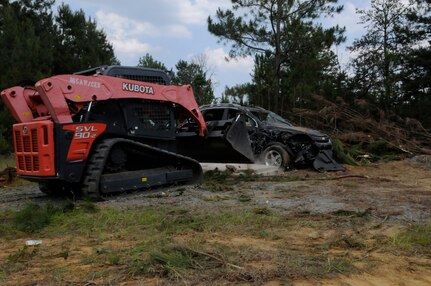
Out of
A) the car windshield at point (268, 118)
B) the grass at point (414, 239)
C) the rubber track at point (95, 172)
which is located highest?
the car windshield at point (268, 118)

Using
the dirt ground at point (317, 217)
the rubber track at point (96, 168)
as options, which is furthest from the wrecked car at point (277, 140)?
the rubber track at point (96, 168)

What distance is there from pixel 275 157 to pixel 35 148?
7.72 m

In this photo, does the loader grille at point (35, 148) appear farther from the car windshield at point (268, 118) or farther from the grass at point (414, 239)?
the car windshield at point (268, 118)

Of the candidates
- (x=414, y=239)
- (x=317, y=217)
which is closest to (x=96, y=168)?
(x=317, y=217)

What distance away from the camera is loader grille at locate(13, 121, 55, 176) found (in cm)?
874

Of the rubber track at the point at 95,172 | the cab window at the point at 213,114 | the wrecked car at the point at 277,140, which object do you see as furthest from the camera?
the wrecked car at the point at 277,140

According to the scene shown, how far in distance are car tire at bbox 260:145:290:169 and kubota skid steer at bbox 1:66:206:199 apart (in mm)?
3993

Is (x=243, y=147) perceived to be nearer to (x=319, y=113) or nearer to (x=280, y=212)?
(x=280, y=212)

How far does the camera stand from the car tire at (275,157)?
48.1 feet

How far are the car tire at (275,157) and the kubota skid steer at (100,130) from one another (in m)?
3.99

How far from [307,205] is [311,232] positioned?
2047 mm

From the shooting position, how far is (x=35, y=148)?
8.98 metres

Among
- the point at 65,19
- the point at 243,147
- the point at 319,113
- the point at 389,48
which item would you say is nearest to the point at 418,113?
the point at 389,48

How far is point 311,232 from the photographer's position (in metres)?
6.29
